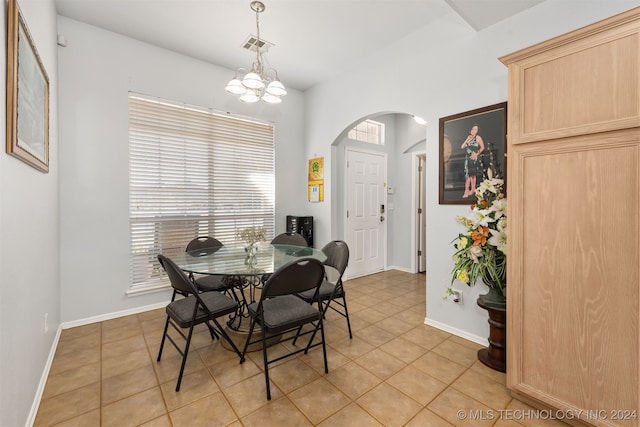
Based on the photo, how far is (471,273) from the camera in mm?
2205

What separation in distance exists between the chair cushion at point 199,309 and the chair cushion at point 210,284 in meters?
0.40

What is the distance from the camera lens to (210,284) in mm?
2682

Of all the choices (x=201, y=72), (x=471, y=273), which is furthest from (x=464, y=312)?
(x=201, y=72)

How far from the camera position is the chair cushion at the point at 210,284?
2.62 m

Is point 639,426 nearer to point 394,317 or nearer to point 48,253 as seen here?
point 394,317

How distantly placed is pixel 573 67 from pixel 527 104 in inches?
9.8

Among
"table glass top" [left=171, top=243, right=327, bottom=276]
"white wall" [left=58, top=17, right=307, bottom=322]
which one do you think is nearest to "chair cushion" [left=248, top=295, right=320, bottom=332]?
"table glass top" [left=171, top=243, right=327, bottom=276]

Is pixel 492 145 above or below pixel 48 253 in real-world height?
above

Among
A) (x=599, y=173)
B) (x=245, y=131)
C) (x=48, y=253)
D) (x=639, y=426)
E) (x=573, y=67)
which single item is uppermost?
(x=245, y=131)

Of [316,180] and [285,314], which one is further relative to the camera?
[316,180]

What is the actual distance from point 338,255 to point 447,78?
6.64 feet

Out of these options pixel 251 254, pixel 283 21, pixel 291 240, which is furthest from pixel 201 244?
pixel 283 21

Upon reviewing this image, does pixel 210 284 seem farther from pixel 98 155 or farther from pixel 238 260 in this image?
pixel 98 155

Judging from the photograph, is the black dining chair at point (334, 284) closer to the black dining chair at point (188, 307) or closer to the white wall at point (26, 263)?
the black dining chair at point (188, 307)
